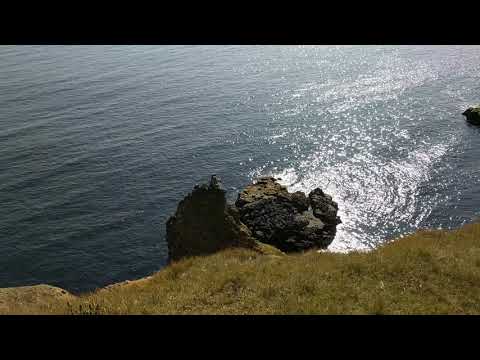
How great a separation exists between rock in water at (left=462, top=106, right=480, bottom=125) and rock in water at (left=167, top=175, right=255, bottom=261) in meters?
74.2

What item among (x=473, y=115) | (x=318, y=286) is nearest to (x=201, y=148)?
(x=473, y=115)

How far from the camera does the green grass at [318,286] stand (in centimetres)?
1205

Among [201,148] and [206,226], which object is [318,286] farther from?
[201,148]

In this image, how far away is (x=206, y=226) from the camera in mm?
36812

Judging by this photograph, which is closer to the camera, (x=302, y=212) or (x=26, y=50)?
(x=302, y=212)

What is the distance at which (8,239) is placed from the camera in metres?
56.7

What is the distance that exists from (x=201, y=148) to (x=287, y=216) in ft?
100

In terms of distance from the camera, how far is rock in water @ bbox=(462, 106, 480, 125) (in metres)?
89.4

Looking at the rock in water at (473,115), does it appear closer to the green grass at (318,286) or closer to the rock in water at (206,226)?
the rock in water at (206,226)
